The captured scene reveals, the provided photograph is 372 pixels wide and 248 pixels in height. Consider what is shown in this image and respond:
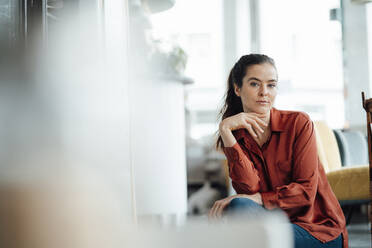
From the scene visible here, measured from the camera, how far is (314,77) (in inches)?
164

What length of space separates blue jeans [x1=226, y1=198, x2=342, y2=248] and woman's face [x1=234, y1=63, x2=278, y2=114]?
0.32 m

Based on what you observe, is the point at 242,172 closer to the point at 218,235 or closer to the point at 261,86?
the point at 261,86

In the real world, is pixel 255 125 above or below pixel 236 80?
below

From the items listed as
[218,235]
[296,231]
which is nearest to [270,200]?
[296,231]

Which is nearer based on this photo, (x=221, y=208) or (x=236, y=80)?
(x=221, y=208)

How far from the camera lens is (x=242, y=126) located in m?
1.21

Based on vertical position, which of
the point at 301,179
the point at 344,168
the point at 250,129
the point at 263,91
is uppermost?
the point at 263,91

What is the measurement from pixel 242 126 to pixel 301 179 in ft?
0.72

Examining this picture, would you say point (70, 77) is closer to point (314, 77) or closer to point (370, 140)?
point (370, 140)

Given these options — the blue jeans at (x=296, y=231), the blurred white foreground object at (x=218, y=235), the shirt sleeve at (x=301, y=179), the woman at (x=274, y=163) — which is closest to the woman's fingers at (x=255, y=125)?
the woman at (x=274, y=163)

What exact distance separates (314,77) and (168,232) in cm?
413

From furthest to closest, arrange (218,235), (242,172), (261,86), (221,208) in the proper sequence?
1. (261,86)
2. (242,172)
3. (221,208)
4. (218,235)

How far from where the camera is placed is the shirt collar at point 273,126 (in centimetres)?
119

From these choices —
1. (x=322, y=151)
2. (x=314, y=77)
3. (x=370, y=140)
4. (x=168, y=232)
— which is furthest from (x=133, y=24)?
(x=168, y=232)
